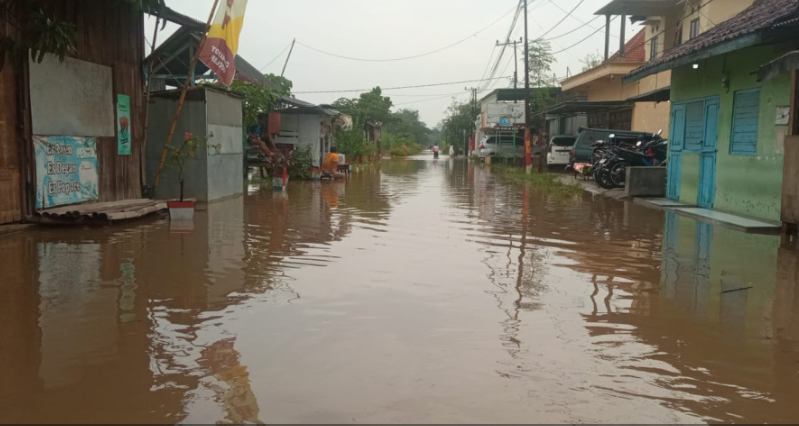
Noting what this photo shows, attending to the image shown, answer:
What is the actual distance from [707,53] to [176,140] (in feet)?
36.3

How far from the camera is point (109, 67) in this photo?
12.6m

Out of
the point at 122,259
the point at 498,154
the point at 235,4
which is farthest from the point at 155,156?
the point at 498,154

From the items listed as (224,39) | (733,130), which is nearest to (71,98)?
(224,39)

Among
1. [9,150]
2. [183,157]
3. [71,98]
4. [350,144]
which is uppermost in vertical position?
[71,98]

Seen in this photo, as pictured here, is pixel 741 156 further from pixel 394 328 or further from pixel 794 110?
pixel 394 328

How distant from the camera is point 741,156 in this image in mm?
12516

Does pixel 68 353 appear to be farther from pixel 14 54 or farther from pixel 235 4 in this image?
pixel 235 4

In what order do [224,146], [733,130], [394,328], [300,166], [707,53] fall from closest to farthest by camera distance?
[394,328] < [707,53] < [733,130] < [224,146] < [300,166]

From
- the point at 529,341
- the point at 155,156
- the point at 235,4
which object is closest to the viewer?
the point at 529,341

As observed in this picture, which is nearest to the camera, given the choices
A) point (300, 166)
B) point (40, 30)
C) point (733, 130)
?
point (40, 30)

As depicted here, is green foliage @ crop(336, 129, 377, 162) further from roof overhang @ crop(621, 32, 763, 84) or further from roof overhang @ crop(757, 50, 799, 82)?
roof overhang @ crop(757, 50, 799, 82)

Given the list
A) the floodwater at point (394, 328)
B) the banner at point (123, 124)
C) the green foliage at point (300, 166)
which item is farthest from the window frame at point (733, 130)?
the green foliage at point (300, 166)

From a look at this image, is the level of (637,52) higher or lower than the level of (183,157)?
higher

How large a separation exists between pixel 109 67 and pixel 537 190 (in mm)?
12682
